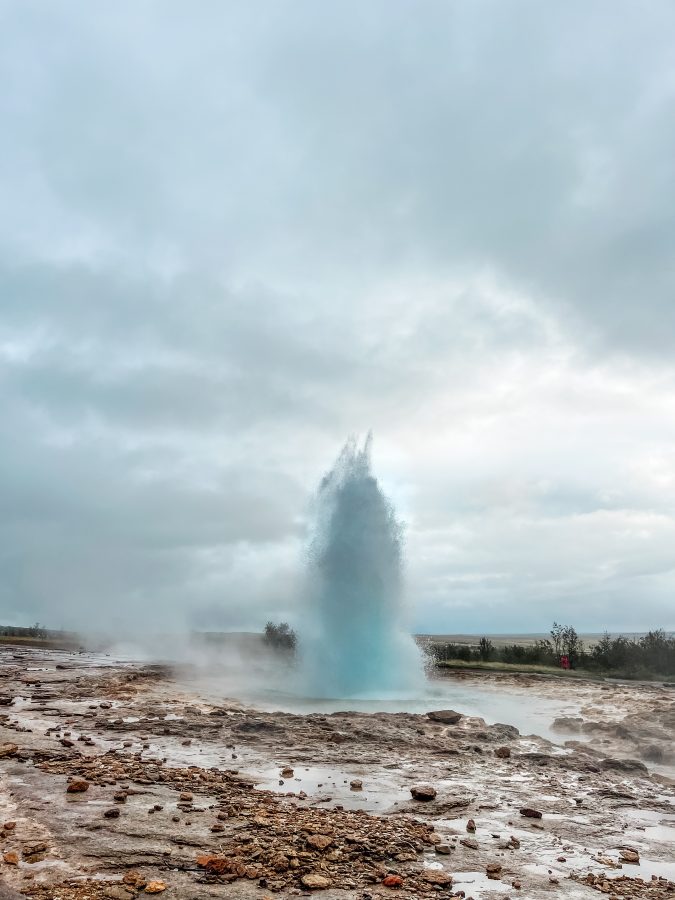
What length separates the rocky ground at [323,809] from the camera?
6.84 meters

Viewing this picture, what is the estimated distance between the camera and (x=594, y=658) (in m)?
43.4

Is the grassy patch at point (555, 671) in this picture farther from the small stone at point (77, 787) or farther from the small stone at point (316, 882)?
the small stone at point (316, 882)

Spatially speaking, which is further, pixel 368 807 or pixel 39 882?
pixel 368 807

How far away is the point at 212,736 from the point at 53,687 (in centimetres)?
1487

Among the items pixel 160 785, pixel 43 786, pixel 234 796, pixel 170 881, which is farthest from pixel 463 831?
pixel 43 786

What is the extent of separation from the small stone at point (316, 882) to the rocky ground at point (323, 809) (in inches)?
0.6

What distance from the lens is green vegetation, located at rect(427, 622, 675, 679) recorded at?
38.6m

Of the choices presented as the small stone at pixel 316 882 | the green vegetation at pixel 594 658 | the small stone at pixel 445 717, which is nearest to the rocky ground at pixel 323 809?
the small stone at pixel 316 882

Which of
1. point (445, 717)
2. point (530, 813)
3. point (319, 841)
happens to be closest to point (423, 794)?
point (530, 813)

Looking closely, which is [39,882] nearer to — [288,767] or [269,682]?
[288,767]

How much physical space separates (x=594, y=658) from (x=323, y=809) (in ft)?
129

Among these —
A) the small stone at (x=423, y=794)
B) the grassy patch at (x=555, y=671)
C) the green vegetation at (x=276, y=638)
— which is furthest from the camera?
the green vegetation at (x=276, y=638)

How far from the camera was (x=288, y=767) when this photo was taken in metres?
12.4

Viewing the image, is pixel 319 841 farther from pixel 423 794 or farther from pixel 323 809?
pixel 423 794
